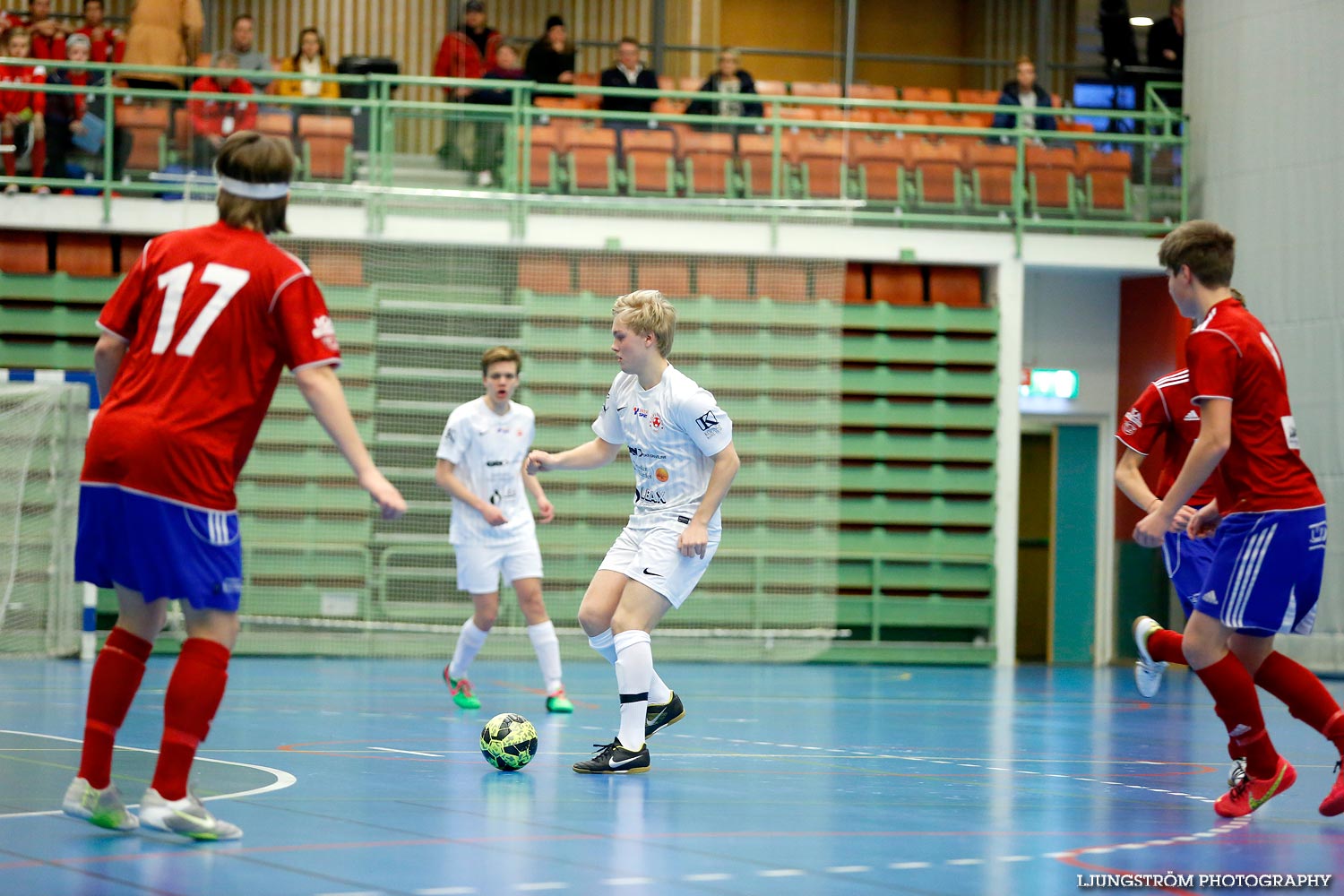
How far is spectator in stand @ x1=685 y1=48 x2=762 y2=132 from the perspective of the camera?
50.1 feet

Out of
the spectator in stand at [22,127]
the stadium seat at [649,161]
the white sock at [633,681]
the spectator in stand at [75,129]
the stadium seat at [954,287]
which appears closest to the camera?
the white sock at [633,681]

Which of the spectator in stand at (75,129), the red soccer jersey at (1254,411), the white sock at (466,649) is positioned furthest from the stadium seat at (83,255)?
the red soccer jersey at (1254,411)

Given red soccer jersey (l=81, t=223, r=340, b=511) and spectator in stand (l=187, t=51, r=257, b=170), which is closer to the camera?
red soccer jersey (l=81, t=223, r=340, b=511)

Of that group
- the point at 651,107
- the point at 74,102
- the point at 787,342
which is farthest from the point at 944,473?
the point at 74,102

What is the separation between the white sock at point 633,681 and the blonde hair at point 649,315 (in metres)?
1.22

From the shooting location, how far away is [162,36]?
14.9 m

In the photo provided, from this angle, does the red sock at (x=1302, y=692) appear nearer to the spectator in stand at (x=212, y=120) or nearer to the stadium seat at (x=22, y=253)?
the spectator in stand at (x=212, y=120)

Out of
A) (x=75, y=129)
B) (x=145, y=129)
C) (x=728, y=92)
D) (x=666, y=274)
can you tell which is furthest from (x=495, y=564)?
(x=728, y=92)

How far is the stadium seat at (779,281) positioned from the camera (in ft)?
49.2

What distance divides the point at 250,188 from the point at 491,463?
5132 mm

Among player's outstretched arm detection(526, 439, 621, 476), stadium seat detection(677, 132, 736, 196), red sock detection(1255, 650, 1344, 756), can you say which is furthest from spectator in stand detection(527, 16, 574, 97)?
red sock detection(1255, 650, 1344, 756)

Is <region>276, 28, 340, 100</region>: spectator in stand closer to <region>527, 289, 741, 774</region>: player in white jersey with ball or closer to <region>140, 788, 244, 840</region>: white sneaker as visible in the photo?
<region>527, 289, 741, 774</region>: player in white jersey with ball

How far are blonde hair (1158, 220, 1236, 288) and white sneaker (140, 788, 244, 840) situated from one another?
3.77 m

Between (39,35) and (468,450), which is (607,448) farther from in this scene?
(39,35)
